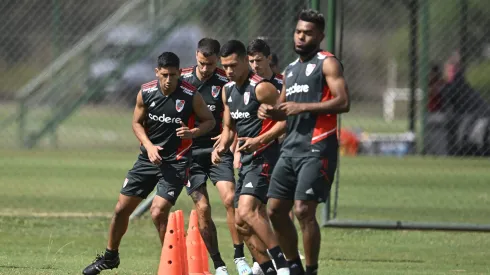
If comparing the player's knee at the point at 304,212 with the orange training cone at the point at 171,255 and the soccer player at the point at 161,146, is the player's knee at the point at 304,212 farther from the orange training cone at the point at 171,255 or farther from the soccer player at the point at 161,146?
the soccer player at the point at 161,146

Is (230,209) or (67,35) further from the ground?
(67,35)

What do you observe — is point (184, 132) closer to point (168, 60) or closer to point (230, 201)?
point (168, 60)

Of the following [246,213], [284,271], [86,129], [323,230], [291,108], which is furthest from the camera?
[86,129]

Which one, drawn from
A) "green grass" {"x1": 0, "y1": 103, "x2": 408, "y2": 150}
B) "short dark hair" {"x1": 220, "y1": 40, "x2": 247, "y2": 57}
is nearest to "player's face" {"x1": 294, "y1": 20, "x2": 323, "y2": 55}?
→ "short dark hair" {"x1": 220, "y1": 40, "x2": 247, "y2": 57}

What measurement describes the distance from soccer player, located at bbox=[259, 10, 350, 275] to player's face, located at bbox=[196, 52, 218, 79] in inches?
80.6

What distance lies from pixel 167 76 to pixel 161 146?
2.26 ft

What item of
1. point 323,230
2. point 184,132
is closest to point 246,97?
point 184,132

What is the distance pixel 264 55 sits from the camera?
1009 centimetres

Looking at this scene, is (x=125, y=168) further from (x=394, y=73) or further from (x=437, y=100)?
(x=394, y=73)

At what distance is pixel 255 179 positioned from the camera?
9.24 meters

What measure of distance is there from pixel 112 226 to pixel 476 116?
1688 cm

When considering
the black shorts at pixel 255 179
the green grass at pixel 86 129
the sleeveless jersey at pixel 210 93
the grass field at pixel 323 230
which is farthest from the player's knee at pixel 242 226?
the green grass at pixel 86 129

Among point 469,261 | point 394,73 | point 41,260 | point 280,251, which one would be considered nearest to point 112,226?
point 41,260

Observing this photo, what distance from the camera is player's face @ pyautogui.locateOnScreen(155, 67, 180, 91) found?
966 cm
